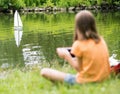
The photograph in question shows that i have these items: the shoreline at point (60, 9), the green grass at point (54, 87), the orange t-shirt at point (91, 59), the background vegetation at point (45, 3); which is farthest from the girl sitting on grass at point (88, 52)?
the background vegetation at point (45, 3)

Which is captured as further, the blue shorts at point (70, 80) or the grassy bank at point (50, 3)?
the grassy bank at point (50, 3)

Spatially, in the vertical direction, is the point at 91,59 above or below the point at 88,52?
below

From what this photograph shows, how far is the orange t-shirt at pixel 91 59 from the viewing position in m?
6.52

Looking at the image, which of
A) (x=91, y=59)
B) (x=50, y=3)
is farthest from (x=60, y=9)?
(x=91, y=59)

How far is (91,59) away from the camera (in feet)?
21.7

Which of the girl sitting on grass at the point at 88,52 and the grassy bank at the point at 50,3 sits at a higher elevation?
the girl sitting on grass at the point at 88,52

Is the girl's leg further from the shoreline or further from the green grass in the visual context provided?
the shoreline

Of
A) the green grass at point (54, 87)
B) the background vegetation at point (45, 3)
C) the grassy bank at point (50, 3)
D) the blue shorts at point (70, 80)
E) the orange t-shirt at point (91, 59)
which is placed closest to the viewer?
the green grass at point (54, 87)

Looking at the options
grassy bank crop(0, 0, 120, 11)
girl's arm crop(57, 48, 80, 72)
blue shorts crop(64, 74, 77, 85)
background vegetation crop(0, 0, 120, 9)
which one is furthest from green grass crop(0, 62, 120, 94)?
background vegetation crop(0, 0, 120, 9)

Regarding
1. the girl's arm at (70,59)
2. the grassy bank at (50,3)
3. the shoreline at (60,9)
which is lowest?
the shoreline at (60,9)

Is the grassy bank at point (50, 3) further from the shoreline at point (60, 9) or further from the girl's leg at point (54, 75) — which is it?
the girl's leg at point (54, 75)

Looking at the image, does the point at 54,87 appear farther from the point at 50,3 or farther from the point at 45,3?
the point at 45,3

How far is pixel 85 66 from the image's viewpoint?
661 centimetres

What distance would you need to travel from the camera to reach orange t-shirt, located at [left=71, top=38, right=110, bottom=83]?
6.52 metres
